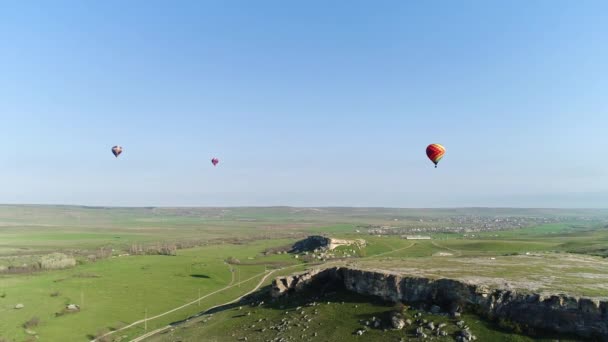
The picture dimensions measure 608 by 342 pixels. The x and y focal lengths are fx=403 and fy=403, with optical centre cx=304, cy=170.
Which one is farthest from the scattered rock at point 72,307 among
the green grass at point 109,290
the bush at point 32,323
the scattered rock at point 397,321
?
the scattered rock at point 397,321

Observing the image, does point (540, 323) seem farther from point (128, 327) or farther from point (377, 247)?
point (377, 247)

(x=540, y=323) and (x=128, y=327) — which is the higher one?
(x=540, y=323)

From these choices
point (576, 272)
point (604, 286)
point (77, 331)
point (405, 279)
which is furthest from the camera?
point (77, 331)

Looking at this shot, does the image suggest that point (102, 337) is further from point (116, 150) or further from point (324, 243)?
point (324, 243)

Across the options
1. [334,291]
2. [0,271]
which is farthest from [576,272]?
[0,271]

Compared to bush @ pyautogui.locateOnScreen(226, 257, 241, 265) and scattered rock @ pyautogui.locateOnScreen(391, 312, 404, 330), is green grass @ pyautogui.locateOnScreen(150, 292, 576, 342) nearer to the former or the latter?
scattered rock @ pyautogui.locateOnScreen(391, 312, 404, 330)

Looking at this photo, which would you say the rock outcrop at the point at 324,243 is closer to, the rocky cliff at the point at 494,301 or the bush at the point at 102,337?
the bush at the point at 102,337
